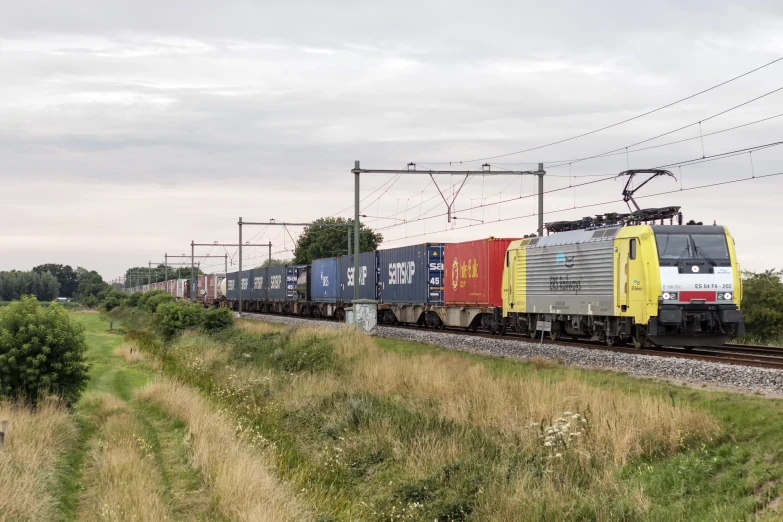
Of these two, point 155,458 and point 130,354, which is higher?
point 130,354

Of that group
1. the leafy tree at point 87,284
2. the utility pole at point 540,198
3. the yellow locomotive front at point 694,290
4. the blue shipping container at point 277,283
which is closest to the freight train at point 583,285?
the yellow locomotive front at point 694,290

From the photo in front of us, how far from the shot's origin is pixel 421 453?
11664 mm

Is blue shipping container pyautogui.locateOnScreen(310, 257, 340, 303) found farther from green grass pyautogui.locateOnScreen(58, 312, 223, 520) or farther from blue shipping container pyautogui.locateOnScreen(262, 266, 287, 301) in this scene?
green grass pyautogui.locateOnScreen(58, 312, 223, 520)

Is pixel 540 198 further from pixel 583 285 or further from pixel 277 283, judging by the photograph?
pixel 277 283

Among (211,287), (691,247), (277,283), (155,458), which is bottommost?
Answer: (155,458)

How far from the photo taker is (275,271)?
6625 cm

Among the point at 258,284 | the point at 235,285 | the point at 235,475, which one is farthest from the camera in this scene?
the point at 235,285

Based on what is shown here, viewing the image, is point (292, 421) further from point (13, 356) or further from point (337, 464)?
point (13, 356)

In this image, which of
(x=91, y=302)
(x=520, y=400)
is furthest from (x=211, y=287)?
(x=520, y=400)

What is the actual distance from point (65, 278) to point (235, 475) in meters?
187

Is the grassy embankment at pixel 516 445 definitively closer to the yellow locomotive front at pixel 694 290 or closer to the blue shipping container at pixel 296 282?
the yellow locomotive front at pixel 694 290

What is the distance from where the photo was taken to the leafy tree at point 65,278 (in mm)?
179875

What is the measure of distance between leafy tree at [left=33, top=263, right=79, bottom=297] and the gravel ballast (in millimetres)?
168649

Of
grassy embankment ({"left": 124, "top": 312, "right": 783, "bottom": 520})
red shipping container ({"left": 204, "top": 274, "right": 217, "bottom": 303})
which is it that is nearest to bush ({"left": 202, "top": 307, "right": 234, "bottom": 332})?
grassy embankment ({"left": 124, "top": 312, "right": 783, "bottom": 520})
